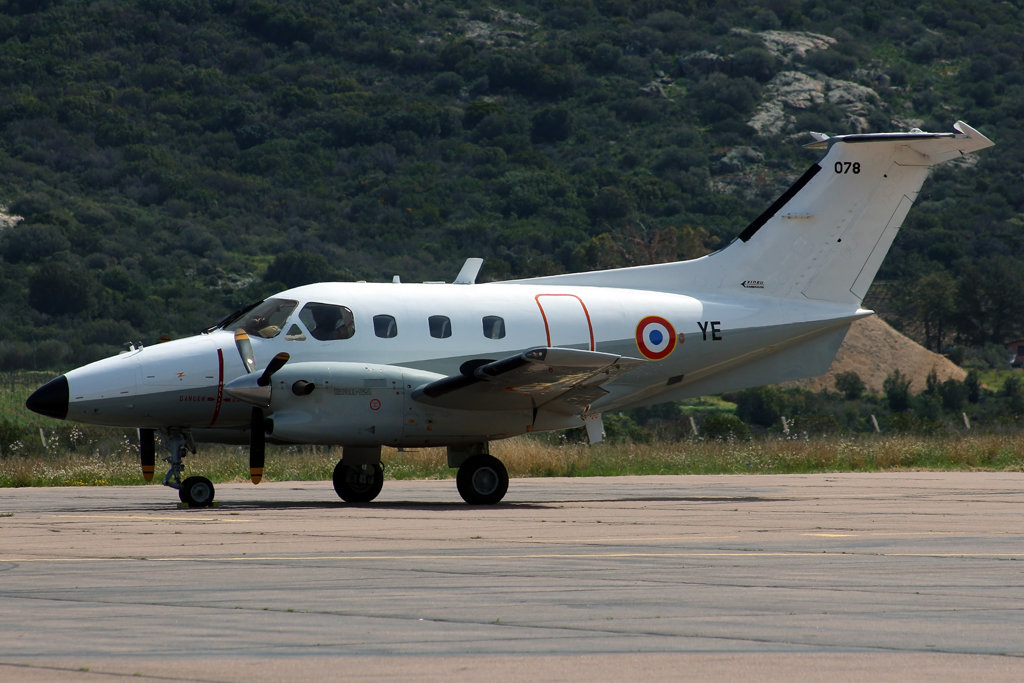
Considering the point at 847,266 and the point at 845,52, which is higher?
the point at 845,52

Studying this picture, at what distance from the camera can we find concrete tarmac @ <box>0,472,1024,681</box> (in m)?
7.61

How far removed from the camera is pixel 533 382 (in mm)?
18141

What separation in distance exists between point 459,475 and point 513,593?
358 inches

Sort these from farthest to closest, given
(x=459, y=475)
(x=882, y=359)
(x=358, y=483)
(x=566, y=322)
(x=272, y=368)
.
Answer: (x=882, y=359)
(x=566, y=322)
(x=358, y=483)
(x=459, y=475)
(x=272, y=368)

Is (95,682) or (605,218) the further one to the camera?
(605,218)

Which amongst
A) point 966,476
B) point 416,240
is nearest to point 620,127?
Answer: point 416,240

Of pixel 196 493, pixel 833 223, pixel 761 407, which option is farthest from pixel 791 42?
pixel 196 493

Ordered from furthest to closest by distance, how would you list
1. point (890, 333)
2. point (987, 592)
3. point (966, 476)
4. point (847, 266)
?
1. point (890, 333)
2. point (966, 476)
3. point (847, 266)
4. point (987, 592)

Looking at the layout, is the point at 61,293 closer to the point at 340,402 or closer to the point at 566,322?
the point at 566,322

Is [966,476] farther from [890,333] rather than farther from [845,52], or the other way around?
[845,52]

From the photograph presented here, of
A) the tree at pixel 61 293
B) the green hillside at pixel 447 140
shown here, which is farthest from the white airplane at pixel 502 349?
the tree at pixel 61 293

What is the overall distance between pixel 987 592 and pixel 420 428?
377 inches

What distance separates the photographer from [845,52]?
10525cm

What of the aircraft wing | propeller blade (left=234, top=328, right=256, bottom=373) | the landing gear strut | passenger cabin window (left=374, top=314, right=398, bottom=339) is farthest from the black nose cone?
the aircraft wing
